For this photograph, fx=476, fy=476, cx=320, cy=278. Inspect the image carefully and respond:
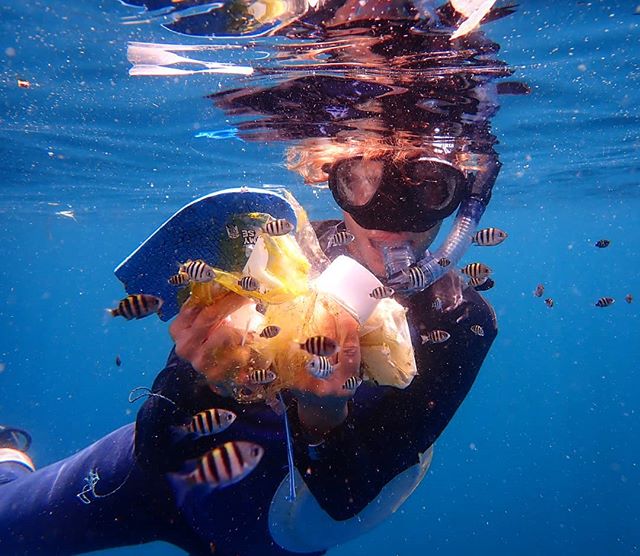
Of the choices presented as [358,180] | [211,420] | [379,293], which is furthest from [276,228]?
[358,180]

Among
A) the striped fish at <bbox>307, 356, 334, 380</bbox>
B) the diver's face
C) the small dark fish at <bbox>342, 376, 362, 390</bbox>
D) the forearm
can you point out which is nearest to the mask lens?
the diver's face

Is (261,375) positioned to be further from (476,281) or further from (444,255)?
(476,281)

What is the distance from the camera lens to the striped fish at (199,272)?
2840mm

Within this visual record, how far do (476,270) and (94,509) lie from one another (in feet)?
16.2

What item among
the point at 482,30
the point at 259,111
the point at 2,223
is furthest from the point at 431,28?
the point at 2,223

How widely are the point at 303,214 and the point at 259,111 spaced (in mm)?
7404

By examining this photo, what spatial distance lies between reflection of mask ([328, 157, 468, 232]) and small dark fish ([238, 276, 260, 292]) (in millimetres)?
3000

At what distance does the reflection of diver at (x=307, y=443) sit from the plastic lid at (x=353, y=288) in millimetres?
241

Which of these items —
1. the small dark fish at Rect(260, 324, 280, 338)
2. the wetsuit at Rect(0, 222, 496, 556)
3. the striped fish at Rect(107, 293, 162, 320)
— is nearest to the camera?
the small dark fish at Rect(260, 324, 280, 338)

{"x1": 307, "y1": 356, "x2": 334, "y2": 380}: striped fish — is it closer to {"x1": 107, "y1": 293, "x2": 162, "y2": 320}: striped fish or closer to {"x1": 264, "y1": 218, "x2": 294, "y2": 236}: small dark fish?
{"x1": 264, "y1": 218, "x2": 294, "y2": 236}: small dark fish

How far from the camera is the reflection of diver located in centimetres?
348

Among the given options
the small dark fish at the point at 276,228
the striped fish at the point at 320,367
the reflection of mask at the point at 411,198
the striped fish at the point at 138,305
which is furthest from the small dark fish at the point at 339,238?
the striped fish at the point at 320,367

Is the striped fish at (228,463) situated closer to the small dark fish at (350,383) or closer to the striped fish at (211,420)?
the striped fish at (211,420)

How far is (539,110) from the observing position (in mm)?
12133
